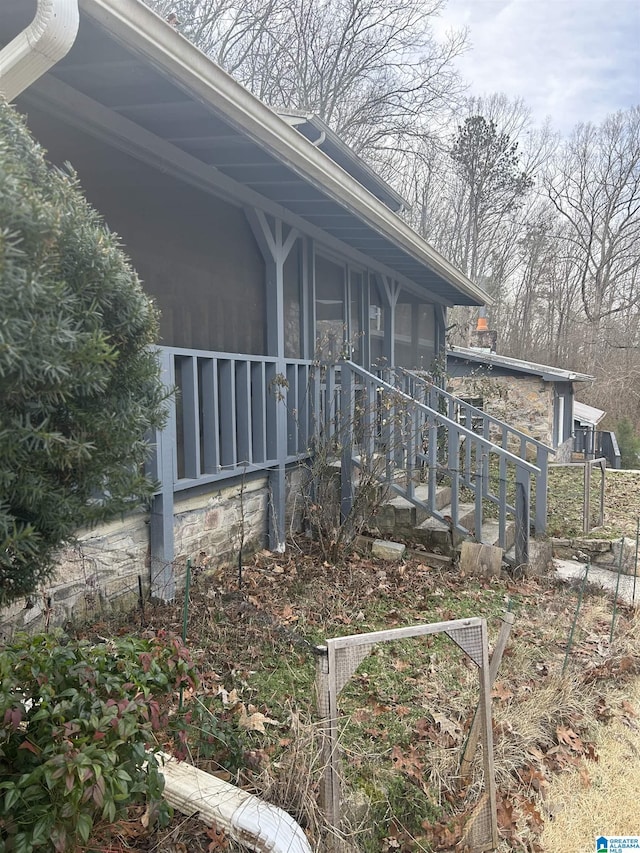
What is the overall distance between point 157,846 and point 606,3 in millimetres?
12338

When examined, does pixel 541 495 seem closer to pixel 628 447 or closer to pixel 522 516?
pixel 522 516

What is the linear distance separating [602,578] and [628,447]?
14447 millimetres

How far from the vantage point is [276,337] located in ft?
18.2

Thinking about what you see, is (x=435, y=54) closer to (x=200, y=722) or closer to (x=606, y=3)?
(x=606, y=3)

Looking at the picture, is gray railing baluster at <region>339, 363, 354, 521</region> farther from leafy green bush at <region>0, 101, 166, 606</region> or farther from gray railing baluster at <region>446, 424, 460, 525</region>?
leafy green bush at <region>0, 101, 166, 606</region>

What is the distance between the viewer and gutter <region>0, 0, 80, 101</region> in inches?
84.7

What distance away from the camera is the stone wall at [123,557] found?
3279mm

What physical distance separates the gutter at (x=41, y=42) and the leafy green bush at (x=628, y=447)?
63.1ft

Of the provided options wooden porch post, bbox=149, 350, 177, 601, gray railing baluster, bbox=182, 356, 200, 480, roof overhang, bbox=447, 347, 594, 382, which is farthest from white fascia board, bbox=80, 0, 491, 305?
roof overhang, bbox=447, 347, 594, 382

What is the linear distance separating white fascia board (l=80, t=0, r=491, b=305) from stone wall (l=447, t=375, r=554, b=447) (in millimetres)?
9723

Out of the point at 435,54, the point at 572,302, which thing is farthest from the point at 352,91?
the point at 572,302

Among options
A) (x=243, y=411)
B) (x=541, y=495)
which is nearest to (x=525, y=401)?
(x=541, y=495)

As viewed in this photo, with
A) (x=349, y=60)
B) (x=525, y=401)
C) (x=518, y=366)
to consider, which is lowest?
(x=525, y=401)

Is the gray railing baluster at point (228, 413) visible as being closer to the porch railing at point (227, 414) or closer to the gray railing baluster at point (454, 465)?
the porch railing at point (227, 414)
